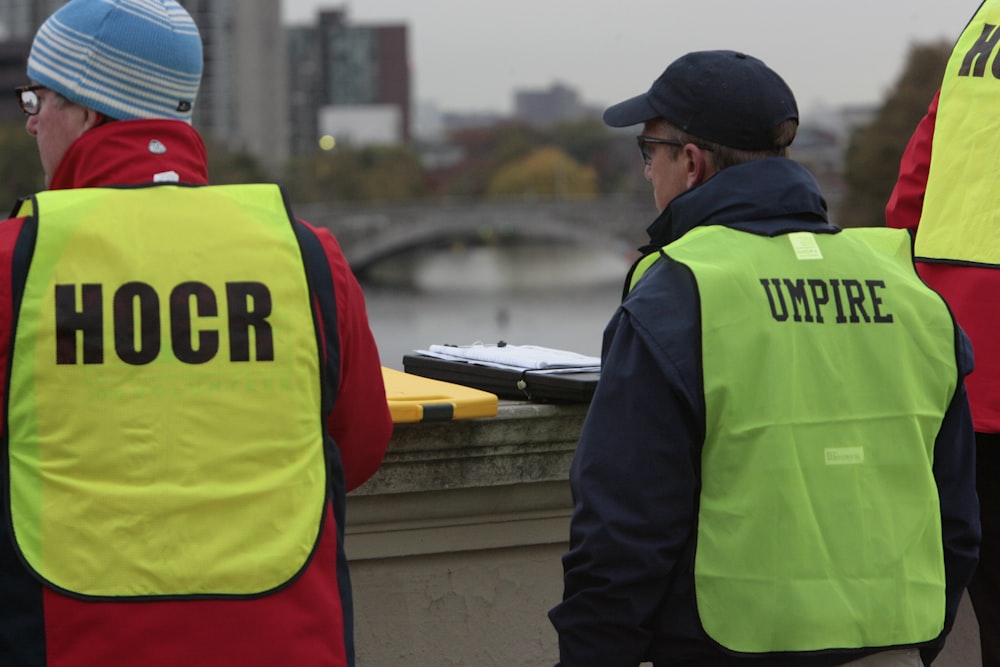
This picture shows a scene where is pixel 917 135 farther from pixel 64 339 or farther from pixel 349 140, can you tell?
pixel 349 140

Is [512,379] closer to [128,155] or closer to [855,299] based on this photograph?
[855,299]

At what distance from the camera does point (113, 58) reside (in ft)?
6.38

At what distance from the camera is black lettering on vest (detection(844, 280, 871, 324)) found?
2.03m

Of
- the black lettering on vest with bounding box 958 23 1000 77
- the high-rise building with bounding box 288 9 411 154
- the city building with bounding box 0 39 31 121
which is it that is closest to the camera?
the black lettering on vest with bounding box 958 23 1000 77

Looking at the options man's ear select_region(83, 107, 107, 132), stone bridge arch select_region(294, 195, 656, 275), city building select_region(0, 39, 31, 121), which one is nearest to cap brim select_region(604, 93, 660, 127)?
man's ear select_region(83, 107, 107, 132)

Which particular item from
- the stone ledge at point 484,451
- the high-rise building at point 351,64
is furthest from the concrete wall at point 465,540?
the high-rise building at point 351,64

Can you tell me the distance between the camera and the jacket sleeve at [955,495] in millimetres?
2131

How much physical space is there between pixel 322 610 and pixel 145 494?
26 cm

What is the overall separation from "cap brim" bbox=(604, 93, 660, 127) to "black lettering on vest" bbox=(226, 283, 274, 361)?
652 mm

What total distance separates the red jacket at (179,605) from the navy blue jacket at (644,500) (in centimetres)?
30

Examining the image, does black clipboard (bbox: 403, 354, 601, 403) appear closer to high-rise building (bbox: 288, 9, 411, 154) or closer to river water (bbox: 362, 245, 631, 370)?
river water (bbox: 362, 245, 631, 370)

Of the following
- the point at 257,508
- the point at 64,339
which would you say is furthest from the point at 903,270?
the point at 64,339

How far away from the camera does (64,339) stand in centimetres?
178

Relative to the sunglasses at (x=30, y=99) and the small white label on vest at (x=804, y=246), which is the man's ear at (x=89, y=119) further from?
the small white label on vest at (x=804, y=246)
